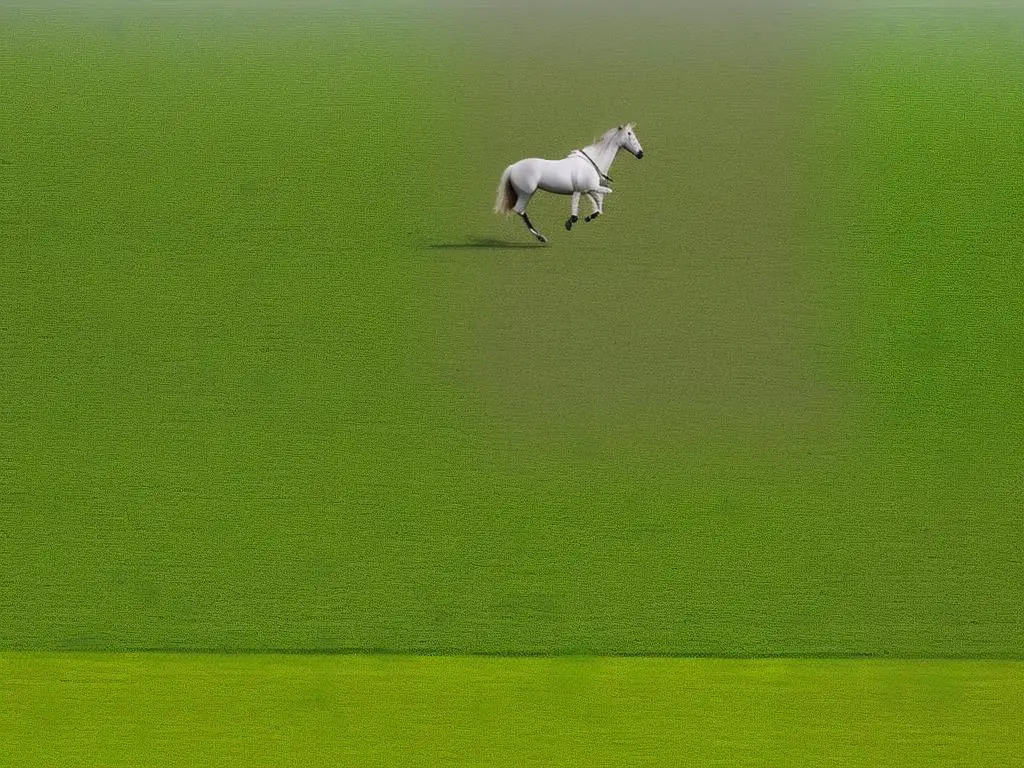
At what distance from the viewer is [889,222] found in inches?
396

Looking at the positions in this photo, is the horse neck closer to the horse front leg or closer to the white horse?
the white horse

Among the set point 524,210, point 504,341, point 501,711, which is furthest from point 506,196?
point 501,711

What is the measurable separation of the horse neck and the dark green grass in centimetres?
57

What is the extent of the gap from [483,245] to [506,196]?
59 centimetres

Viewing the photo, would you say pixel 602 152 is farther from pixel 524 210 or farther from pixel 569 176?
pixel 524 210

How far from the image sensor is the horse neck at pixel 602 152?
29.6ft

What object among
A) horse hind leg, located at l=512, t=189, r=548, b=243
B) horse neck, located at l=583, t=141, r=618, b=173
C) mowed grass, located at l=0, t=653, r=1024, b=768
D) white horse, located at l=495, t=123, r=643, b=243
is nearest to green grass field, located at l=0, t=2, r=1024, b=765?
mowed grass, located at l=0, t=653, r=1024, b=768

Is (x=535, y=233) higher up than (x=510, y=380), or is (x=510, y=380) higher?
(x=535, y=233)

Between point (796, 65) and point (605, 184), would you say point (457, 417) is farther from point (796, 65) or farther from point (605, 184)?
point (796, 65)

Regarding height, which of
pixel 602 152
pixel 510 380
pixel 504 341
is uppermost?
pixel 602 152

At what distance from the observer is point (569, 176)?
8758 millimetres

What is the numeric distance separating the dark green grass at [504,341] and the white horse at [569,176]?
40 cm

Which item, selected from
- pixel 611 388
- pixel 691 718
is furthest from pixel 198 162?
pixel 691 718

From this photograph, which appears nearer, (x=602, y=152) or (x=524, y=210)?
Answer: (x=524, y=210)
